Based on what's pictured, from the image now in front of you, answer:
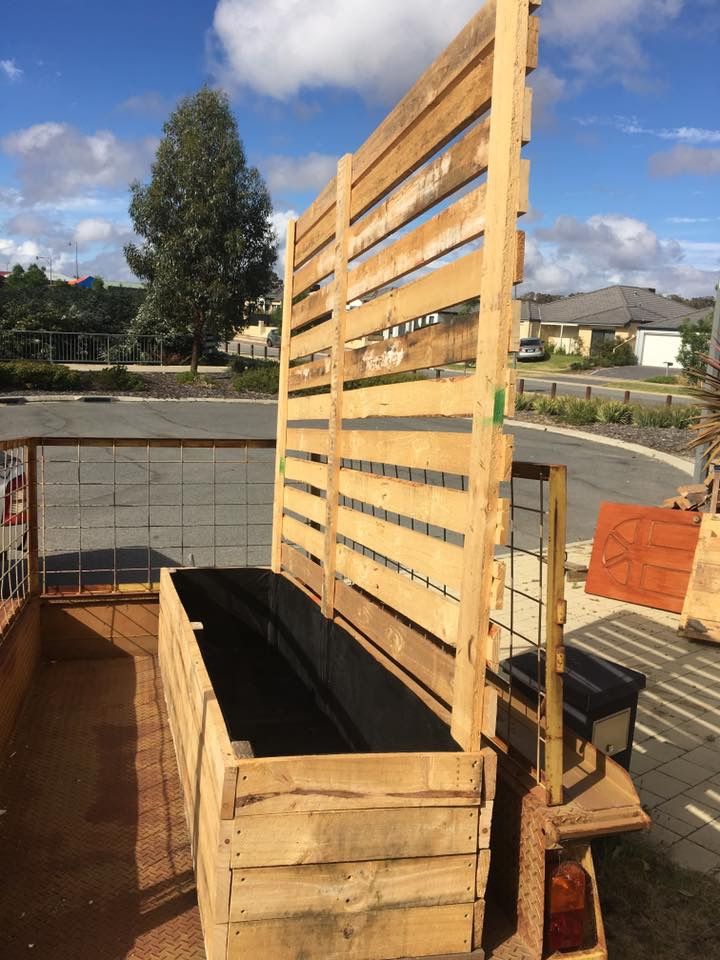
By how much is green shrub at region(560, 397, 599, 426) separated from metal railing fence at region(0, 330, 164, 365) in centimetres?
1814

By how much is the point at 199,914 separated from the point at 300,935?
1.73 ft

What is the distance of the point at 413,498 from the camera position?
2.60m

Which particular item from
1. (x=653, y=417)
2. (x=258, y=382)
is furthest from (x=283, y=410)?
(x=258, y=382)

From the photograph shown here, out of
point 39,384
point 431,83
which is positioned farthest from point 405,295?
point 39,384

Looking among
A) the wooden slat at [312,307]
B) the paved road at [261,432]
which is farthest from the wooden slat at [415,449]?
the paved road at [261,432]

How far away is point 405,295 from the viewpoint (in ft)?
8.90

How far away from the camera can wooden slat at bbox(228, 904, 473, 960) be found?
1946 mm

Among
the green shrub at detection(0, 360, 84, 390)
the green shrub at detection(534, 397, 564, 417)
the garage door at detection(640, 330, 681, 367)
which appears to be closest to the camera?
the green shrub at detection(0, 360, 84, 390)

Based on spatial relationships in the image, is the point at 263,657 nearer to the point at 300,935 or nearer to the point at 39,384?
the point at 300,935

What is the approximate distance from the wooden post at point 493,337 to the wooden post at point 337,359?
1.43 m

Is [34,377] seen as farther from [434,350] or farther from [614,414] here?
[434,350]

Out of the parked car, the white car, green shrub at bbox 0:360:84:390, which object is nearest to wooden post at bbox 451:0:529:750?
the white car

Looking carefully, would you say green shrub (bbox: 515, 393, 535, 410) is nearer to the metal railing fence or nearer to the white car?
the metal railing fence

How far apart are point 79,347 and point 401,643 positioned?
32774 millimetres
